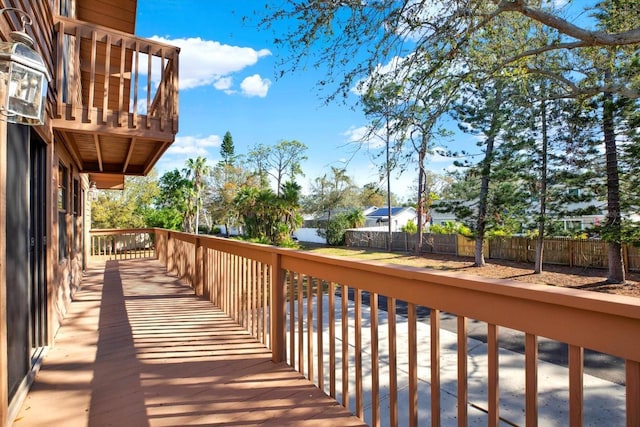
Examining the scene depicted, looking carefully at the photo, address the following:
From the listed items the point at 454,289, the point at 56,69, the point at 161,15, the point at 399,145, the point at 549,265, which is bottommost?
the point at 549,265

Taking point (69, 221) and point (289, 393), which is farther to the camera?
point (69, 221)

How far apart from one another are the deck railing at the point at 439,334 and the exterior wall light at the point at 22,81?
160cm

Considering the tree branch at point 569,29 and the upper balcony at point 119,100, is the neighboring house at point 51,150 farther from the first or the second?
the tree branch at point 569,29

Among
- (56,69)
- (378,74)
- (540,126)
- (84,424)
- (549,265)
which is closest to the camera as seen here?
(84,424)

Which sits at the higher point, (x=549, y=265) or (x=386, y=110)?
(x=386, y=110)

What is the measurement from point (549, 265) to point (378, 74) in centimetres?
1163

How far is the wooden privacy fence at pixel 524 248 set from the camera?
11.8 metres

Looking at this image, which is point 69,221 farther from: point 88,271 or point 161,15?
point 161,15

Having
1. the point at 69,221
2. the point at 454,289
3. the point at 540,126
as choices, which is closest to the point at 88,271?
the point at 69,221

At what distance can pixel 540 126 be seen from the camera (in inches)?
457

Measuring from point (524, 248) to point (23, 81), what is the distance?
51.6ft

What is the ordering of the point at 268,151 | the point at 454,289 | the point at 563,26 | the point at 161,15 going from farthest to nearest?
the point at 268,151 → the point at 161,15 → the point at 563,26 → the point at 454,289

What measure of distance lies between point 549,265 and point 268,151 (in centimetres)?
2544

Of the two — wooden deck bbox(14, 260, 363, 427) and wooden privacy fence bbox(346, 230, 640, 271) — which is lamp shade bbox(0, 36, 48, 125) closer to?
wooden deck bbox(14, 260, 363, 427)
